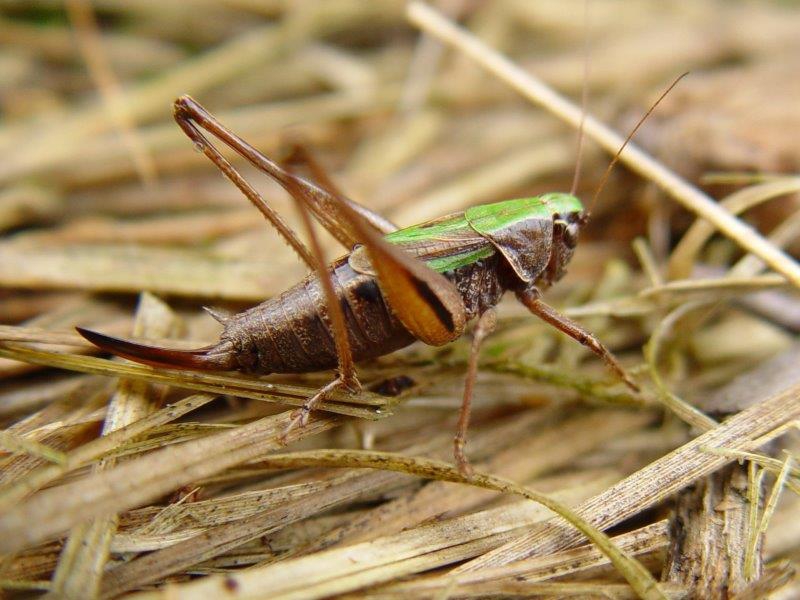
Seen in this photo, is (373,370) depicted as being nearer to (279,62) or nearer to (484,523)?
(484,523)

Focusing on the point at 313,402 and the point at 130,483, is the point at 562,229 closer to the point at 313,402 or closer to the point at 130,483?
the point at 313,402

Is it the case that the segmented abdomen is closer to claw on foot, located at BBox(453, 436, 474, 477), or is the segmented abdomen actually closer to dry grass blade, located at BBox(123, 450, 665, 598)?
dry grass blade, located at BBox(123, 450, 665, 598)

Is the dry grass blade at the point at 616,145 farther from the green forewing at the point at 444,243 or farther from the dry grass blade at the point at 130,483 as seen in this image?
the dry grass blade at the point at 130,483

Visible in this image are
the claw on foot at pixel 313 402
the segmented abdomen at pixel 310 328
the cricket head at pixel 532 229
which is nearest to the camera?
the claw on foot at pixel 313 402

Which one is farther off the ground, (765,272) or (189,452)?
(765,272)

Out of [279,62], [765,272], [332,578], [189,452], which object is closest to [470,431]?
[332,578]

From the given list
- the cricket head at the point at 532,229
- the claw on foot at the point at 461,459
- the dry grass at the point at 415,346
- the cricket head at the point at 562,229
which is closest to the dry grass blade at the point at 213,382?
the dry grass at the point at 415,346

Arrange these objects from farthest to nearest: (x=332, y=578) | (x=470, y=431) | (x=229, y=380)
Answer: (x=470, y=431) < (x=229, y=380) < (x=332, y=578)
